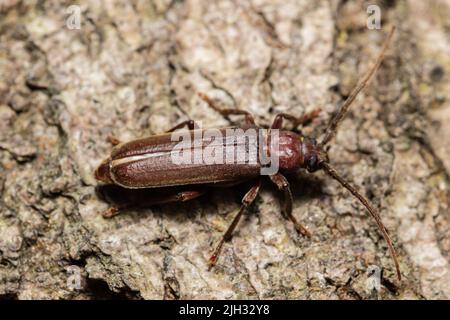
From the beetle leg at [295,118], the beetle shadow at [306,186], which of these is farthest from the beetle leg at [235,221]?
the beetle leg at [295,118]

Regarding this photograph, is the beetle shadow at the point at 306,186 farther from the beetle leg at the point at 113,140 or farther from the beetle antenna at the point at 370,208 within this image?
the beetle leg at the point at 113,140

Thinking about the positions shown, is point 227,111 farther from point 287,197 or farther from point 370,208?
point 370,208

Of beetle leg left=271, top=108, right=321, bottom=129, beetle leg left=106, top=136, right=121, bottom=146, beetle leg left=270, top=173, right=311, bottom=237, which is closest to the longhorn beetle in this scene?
beetle leg left=270, top=173, right=311, bottom=237

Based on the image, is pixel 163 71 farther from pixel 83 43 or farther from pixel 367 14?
pixel 367 14

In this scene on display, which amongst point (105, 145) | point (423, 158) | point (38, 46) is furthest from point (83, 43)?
point (423, 158)

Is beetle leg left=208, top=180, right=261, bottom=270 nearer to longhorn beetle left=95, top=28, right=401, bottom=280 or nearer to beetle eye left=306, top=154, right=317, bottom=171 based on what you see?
longhorn beetle left=95, top=28, right=401, bottom=280

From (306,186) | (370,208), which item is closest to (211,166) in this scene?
(306,186)
